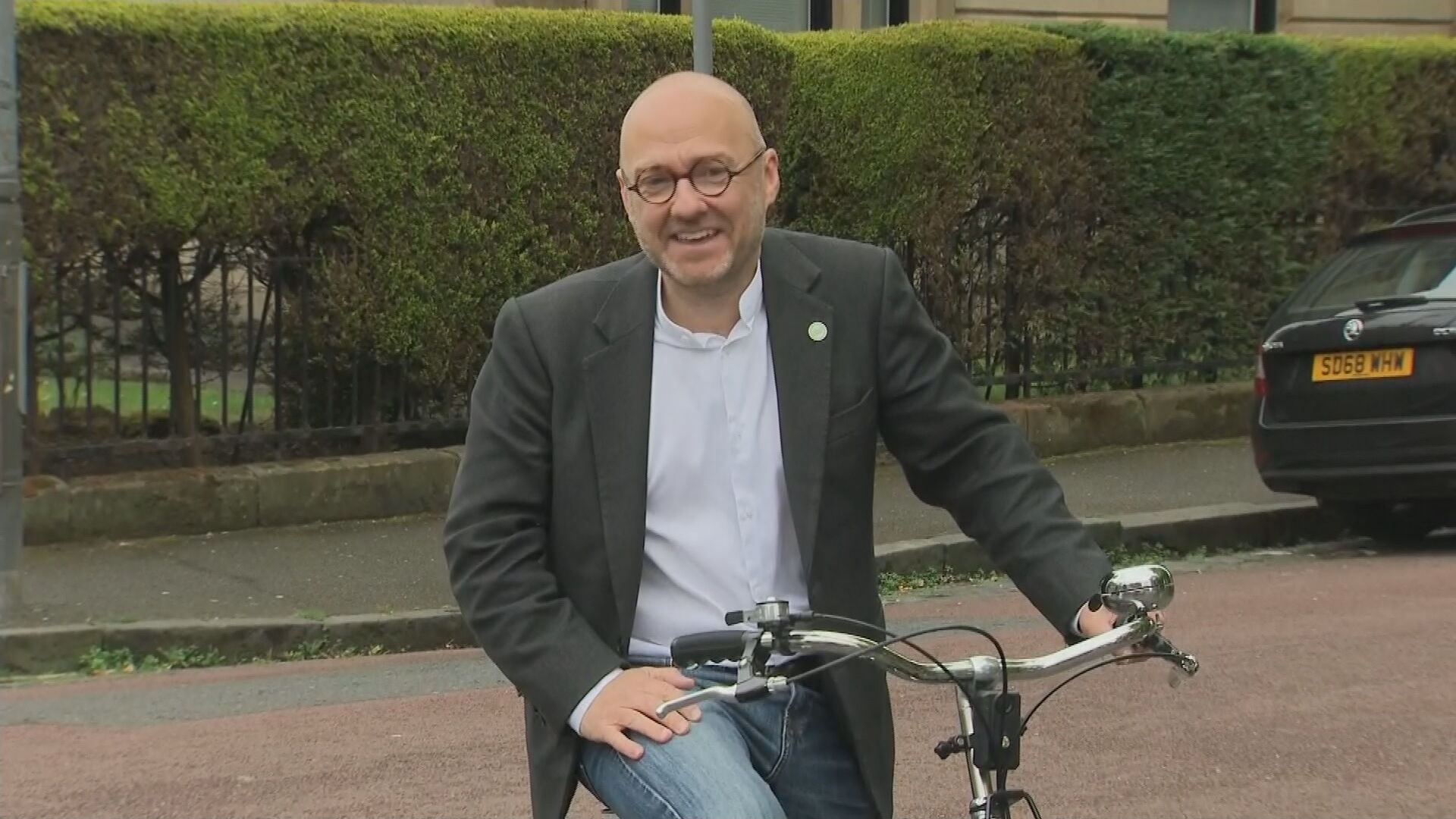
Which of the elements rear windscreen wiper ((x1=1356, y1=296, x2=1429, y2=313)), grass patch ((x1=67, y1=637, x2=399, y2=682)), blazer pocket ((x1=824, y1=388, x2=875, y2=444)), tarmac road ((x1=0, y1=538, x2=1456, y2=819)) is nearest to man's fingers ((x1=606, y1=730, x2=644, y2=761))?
blazer pocket ((x1=824, y1=388, x2=875, y2=444))

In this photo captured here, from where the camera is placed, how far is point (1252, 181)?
14.2 m

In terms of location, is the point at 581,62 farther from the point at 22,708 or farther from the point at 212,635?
the point at 22,708

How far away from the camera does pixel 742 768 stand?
262 cm

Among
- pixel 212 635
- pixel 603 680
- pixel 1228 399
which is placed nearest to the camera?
pixel 603 680

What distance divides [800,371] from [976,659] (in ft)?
1.78

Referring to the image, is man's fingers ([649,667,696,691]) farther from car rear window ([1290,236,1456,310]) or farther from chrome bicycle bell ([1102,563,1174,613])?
car rear window ([1290,236,1456,310])

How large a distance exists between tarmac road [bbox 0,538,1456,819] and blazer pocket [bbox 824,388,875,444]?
2.35m

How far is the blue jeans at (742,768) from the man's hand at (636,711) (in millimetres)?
19

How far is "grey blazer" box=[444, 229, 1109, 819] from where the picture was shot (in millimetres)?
2770

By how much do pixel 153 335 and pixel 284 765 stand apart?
15.7ft

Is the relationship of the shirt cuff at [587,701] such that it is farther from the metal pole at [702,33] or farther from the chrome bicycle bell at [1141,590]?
the metal pole at [702,33]

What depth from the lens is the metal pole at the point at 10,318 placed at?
8.43 meters

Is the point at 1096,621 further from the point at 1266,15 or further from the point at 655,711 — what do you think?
the point at 1266,15

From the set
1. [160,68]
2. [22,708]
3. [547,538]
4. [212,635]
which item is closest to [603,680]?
[547,538]
